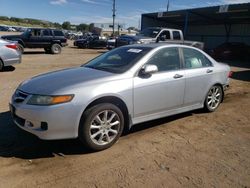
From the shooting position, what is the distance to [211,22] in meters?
32.8

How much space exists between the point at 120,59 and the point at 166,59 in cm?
85

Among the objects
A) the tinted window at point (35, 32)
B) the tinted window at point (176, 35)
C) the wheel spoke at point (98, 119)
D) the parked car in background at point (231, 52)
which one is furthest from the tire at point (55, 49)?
the wheel spoke at point (98, 119)

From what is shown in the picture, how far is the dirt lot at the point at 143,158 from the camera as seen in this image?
354 cm

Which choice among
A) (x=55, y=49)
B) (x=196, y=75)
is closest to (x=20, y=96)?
(x=196, y=75)

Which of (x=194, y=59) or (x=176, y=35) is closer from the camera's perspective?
(x=194, y=59)

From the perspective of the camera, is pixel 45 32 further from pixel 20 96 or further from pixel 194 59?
pixel 20 96

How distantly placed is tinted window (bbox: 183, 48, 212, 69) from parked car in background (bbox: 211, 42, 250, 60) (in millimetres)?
17430

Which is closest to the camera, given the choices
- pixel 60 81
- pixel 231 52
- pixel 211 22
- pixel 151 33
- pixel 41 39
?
pixel 60 81

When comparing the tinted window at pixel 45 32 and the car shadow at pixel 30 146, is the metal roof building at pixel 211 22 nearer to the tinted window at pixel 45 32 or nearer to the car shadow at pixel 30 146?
the tinted window at pixel 45 32

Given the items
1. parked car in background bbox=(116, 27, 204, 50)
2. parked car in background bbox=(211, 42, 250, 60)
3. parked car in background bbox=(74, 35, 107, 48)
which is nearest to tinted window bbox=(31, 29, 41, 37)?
parked car in background bbox=(116, 27, 204, 50)

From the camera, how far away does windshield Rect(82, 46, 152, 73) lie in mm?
4856

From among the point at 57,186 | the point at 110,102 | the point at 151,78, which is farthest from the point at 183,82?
the point at 57,186

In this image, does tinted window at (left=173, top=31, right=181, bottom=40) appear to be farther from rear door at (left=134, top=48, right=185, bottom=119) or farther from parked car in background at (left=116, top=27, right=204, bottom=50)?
rear door at (left=134, top=48, right=185, bottom=119)

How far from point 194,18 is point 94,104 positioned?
30185 mm
